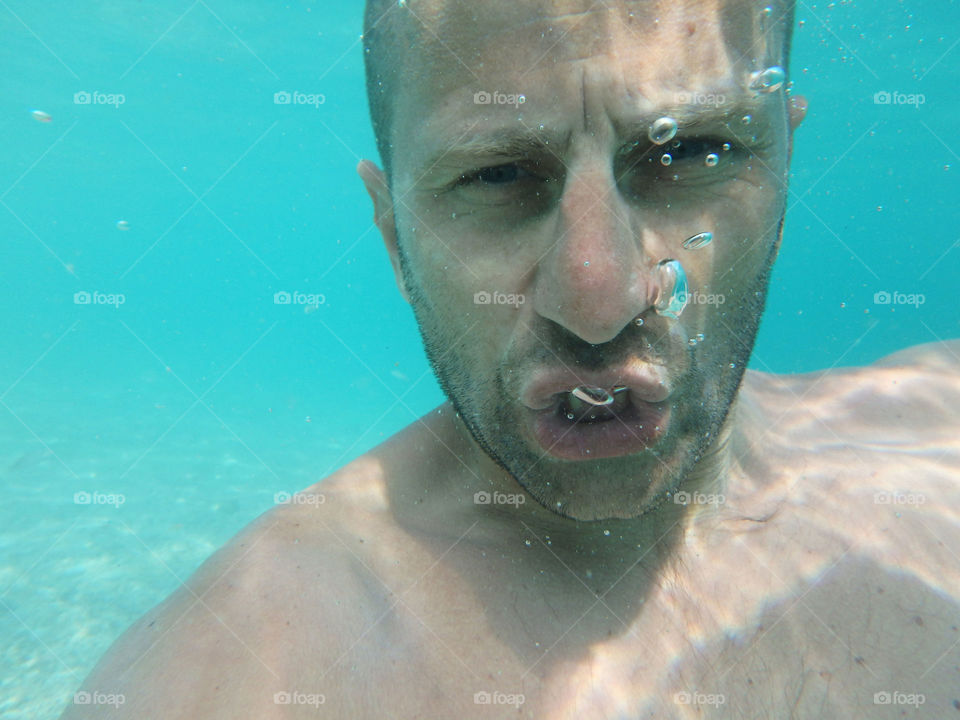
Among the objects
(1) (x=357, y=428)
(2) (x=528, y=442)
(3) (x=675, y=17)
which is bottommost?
(1) (x=357, y=428)

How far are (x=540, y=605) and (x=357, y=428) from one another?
68.4 feet

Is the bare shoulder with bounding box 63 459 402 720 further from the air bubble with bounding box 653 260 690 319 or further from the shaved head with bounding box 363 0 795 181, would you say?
the shaved head with bounding box 363 0 795 181

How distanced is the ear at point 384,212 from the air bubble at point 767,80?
108 centimetres

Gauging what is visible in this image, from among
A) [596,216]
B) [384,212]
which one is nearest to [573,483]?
[596,216]

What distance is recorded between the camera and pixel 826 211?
58.9 m

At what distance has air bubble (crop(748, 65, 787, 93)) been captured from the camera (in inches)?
63.7

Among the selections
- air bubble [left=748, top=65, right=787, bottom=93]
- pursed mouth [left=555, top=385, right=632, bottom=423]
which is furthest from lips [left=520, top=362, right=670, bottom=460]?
air bubble [left=748, top=65, right=787, bottom=93]

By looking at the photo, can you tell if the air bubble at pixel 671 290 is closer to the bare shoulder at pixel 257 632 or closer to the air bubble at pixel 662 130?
the air bubble at pixel 662 130

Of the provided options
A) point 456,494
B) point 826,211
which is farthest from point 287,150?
point 826,211

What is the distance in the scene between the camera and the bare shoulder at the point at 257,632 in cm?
131

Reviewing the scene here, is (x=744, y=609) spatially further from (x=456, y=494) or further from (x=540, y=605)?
(x=456, y=494)

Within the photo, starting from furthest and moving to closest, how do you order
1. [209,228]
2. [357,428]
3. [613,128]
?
[209,228], [357,428], [613,128]

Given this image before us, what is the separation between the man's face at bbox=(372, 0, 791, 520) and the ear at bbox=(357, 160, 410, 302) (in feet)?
1.15

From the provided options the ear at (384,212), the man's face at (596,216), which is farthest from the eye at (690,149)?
the ear at (384,212)
